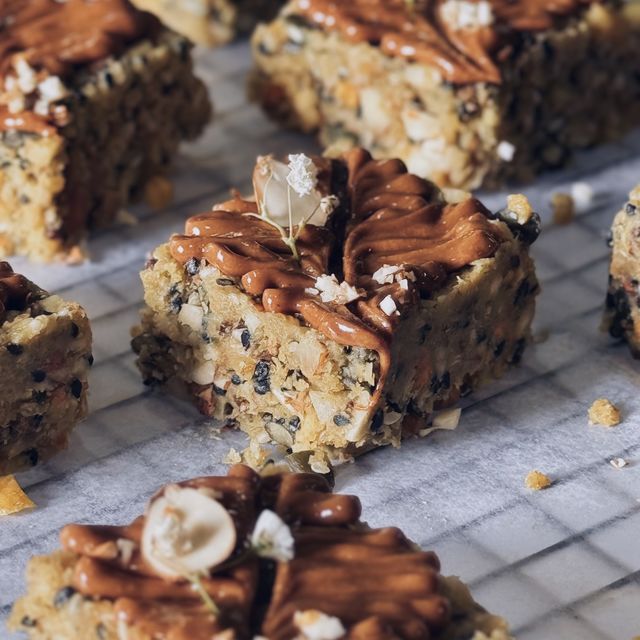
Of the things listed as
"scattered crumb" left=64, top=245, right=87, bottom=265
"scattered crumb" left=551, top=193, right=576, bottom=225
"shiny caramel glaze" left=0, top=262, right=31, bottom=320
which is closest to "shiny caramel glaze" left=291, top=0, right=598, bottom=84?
"scattered crumb" left=551, top=193, right=576, bottom=225

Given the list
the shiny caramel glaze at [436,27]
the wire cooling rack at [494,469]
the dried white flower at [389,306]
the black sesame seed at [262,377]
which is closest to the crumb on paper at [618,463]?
the wire cooling rack at [494,469]

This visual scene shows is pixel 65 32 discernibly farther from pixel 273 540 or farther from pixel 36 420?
pixel 273 540

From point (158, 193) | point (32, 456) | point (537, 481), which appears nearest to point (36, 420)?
point (32, 456)

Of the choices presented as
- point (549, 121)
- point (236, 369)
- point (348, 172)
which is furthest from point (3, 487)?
point (549, 121)

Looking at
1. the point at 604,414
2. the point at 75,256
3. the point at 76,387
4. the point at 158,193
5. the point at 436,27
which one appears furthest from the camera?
the point at 158,193

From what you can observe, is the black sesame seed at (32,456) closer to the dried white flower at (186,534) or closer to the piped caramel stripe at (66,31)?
the dried white flower at (186,534)

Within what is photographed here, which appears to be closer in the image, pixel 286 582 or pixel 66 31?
pixel 286 582

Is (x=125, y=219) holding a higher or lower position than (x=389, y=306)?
lower
